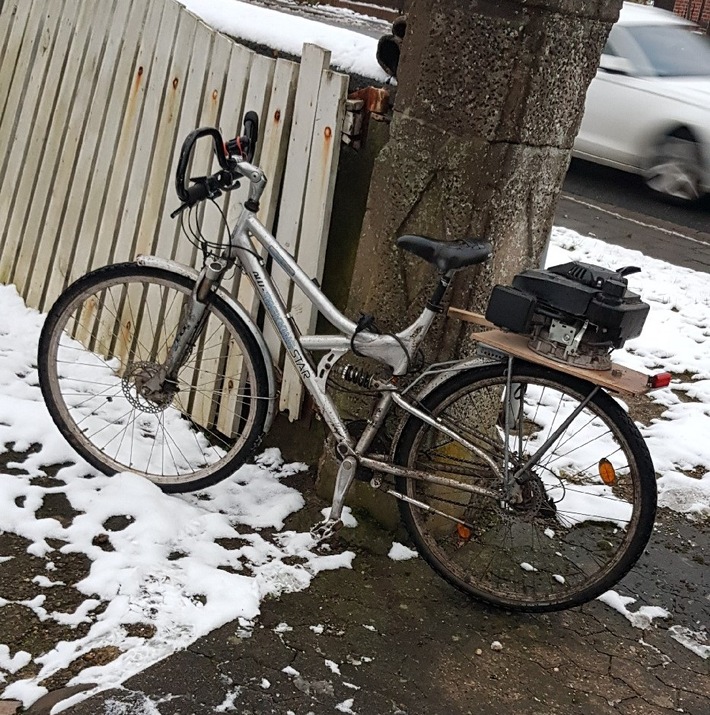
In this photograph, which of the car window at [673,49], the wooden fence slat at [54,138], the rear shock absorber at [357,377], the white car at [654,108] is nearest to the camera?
the rear shock absorber at [357,377]

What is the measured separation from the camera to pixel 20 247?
531cm

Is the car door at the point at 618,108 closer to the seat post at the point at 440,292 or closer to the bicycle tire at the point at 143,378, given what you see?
the bicycle tire at the point at 143,378

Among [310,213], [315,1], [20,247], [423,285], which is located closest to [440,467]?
[423,285]

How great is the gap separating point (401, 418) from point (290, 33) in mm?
1983

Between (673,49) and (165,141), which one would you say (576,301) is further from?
(673,49)

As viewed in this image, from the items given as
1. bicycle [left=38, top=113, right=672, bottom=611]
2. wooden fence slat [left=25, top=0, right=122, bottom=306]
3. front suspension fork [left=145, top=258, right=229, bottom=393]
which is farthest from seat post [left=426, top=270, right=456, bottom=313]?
wooden fence slat [left=25, top=0, right=122, bottom=306]

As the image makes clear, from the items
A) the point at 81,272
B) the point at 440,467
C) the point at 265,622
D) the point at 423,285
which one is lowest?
the point at 265,622

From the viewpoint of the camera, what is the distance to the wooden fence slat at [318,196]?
382cm

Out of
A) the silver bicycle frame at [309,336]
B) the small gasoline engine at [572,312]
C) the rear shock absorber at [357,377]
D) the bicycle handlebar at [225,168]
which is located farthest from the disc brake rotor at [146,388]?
the small gasoline engine at [572,312]

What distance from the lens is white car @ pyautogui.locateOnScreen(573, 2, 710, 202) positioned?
10320mm

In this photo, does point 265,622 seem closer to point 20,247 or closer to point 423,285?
point 423,285

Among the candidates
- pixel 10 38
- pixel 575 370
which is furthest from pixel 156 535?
pixel 10 38

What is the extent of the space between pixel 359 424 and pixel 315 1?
1745cm

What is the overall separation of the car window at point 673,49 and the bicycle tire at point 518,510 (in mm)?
7653
